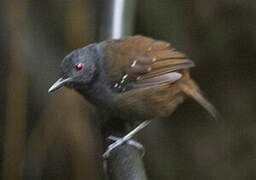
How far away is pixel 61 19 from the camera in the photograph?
14.5 feet

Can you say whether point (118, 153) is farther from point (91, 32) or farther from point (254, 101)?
point (254, 101)

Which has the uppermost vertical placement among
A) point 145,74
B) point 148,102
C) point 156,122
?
point 145,74

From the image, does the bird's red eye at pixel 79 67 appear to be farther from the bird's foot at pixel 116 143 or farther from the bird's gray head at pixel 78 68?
the bird's foot at pixel 116 143

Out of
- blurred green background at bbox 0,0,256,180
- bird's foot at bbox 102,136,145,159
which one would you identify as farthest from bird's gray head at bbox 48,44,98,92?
blurred green background at bbox 0,0,256,180

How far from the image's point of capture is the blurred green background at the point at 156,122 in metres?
4.38

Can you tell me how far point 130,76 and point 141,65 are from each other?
0.07 m

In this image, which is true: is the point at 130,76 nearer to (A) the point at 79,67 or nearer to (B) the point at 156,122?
(A) the point at 79,67

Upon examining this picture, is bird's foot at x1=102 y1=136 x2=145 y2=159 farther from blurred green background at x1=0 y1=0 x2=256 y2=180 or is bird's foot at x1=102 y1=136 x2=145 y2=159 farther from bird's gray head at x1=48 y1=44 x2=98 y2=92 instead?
blurred green background at x1=0 y1=0 x2=256 y2=180

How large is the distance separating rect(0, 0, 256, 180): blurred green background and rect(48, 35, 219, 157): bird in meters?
0.72

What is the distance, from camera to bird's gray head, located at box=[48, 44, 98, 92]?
3268 mm

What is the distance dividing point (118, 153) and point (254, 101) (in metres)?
2.44

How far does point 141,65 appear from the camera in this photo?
11.2ft

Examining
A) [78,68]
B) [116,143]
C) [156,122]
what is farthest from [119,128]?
[156,122]

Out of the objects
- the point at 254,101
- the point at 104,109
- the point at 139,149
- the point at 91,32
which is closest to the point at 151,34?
the point at 91,32
